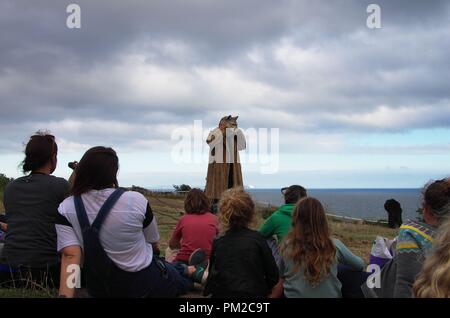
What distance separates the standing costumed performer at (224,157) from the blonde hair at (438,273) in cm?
667

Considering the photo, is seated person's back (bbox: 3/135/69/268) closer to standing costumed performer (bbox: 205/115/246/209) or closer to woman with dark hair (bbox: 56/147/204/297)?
woman with dark hair (bbox: 56/147/204/297)

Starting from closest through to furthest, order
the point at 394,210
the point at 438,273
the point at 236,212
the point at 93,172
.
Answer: the point at 438,273 < the point at 93,172 < the point at 236,212 < the point at 394,210

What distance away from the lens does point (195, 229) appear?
18.0ft

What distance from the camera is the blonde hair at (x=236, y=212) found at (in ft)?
13.5

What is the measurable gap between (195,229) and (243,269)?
62.6 inches

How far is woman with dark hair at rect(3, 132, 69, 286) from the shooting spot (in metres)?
4.53

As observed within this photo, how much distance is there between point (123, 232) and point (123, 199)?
0.75ft

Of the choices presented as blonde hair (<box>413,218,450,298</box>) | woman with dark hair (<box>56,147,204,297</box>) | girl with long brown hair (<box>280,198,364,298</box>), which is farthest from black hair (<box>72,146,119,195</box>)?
blonde hair (<box>413,218,450,298</box>)

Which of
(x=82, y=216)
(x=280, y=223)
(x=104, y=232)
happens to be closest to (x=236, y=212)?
(x=280, y=223)

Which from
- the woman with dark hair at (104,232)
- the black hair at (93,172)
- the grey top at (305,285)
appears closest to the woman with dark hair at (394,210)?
the grey top at (305,285)

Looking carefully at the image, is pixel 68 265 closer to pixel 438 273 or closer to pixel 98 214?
pixel 98 214

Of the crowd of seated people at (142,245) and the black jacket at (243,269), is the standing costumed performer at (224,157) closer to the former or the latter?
the crowd of seated people at (142,245)

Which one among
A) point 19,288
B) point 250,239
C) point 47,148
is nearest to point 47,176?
point 47,148

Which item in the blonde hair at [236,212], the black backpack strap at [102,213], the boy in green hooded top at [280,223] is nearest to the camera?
the black backpack strap at [102,213]
